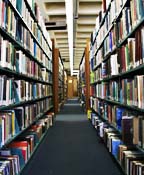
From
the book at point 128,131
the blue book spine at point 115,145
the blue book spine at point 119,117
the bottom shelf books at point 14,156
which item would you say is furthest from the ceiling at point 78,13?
the book at point 128,131

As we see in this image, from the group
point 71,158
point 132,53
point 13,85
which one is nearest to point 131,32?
point 132,53

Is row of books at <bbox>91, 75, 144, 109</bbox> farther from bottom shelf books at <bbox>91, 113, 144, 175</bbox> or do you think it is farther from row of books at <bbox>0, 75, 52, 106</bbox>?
row of books at <bbox>0, 75, 52, 106</bbox>

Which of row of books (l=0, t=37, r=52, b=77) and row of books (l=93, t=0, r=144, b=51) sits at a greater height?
row of books (l=93, t=0, r=144, b=51)

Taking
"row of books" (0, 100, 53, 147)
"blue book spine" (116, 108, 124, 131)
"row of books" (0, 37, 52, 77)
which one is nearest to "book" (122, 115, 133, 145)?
"blue book spine" (116, 108, 124, 131)

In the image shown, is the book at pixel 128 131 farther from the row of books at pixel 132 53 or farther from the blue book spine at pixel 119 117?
the blue book spine at pixel 119 117

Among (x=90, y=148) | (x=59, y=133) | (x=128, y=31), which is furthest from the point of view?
(x=59, y=133)

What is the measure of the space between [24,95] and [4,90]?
1.05 m

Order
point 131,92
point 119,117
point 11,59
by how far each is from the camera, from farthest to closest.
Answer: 1. point 119,117
2. point 11,59
3. point 131,92

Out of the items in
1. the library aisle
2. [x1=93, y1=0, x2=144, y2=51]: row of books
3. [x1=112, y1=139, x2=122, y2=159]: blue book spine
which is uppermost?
[x1=93, y1=0, x2=144, y2=51]: row of books

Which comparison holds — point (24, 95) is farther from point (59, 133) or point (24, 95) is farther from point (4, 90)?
point (59, 133)

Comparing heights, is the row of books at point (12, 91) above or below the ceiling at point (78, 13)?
below

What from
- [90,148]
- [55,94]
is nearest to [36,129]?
[90,148]

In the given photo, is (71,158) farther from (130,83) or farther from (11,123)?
(130,83)

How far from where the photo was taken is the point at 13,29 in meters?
2.87
